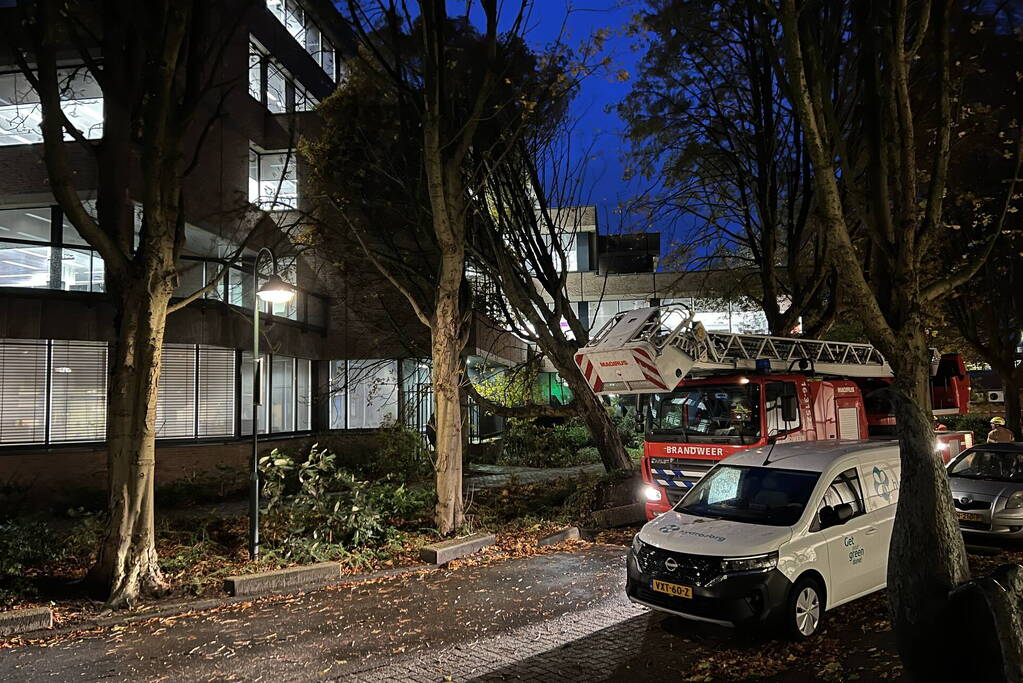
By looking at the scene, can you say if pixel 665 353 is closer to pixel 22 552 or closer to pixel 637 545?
pixel 637 545

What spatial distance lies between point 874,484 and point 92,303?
46.8ft

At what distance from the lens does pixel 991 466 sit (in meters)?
11.1

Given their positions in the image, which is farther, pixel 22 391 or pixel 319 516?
pixel 22 391

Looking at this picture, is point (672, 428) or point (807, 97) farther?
point (672, 428)

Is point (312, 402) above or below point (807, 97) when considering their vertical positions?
below

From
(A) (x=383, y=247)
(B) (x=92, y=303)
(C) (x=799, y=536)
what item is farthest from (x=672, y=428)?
(B) (x=92, y=303)

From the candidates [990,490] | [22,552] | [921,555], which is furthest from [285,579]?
[990,490]

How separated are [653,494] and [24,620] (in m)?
7.99

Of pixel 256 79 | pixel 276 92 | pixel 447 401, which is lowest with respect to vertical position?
pixel 447 401

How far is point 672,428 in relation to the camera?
11125 mm

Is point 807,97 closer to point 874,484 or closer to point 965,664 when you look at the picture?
point 874,484

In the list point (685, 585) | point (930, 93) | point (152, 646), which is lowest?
point (152, 646)

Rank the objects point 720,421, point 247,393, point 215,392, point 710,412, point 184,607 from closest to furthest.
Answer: point 184,607, point 720,421, point 710,412, point 215,392, point 247,393

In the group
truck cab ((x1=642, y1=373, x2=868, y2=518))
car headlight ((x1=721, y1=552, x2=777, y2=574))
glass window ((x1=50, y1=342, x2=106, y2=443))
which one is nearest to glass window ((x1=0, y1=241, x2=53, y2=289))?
glass window ((x1=50, y1=342, x2=106, y2=443))
